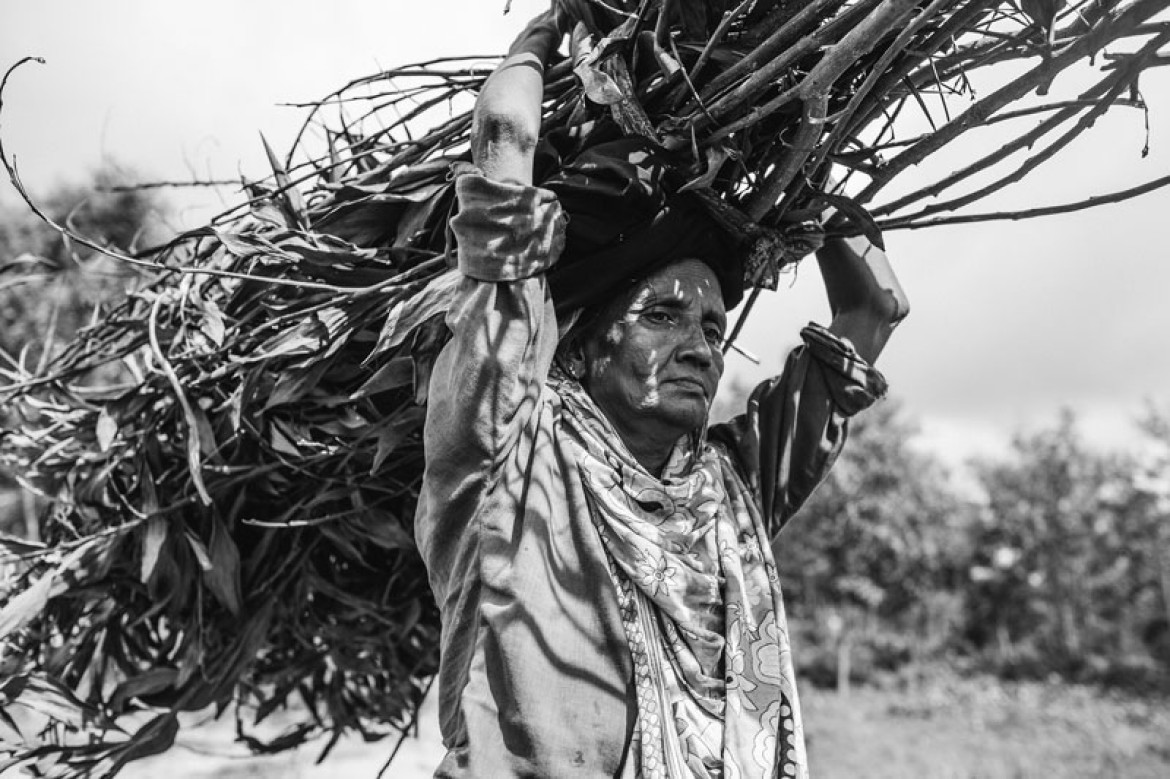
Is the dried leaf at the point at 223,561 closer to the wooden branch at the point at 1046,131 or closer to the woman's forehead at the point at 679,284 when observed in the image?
the woman's forehead at the point at 679,284

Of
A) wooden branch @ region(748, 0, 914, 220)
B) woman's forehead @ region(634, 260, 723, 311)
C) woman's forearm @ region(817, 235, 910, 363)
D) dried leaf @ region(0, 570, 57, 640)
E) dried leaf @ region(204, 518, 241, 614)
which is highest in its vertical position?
woman's forearm @ region(817, 235, 910, 363)

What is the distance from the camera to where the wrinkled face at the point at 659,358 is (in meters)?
1.64

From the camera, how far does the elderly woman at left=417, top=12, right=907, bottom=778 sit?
4.55 ft

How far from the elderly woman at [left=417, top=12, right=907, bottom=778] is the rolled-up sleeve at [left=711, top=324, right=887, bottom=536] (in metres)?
0.13

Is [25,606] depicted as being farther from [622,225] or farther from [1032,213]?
[1032,213]

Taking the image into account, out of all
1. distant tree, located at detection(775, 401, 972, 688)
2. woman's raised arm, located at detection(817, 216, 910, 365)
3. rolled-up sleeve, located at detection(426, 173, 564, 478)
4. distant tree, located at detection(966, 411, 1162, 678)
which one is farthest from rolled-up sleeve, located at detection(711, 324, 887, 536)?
distant tree, located at detection(966, 411, 1162, 678)

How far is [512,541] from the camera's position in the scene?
1451 millimetres

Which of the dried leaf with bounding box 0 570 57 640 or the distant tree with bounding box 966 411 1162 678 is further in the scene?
the distant tree with bounding box 966 411 1162 678

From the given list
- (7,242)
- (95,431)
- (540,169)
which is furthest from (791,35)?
(7,242)

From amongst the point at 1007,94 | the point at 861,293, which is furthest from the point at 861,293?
the point at 1007,94

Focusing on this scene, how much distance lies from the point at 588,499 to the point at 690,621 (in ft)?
0.78

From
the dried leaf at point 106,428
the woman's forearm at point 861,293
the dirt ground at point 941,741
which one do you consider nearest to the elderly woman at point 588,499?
the woman's forearm at point 861,293

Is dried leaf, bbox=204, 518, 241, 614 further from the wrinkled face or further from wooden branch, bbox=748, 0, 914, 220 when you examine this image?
wooden branch, bbox=748, 0, 914, 220

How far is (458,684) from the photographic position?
1.48 metres
